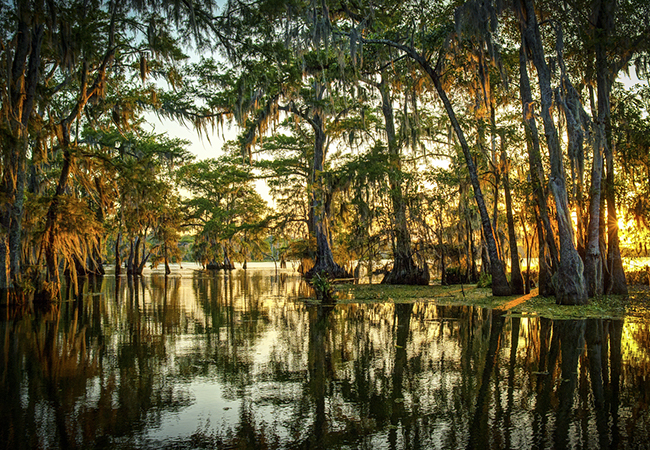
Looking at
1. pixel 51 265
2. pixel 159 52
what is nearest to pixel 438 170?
pixel 159 52

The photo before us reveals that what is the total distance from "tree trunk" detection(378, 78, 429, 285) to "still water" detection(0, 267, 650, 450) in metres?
11.8

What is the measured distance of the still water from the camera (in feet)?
13.0

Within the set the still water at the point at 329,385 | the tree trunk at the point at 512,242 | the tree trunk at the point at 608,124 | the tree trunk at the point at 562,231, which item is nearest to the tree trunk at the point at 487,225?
the tree trunk at the point at 512,242

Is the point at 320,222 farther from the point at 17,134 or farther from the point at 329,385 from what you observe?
the point at 329,385

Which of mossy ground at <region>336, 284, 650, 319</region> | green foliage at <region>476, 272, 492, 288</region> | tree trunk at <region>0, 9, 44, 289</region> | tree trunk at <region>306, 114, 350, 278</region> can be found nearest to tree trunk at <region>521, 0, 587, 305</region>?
mossy ground at <region>336, 284, 650, 319</region>

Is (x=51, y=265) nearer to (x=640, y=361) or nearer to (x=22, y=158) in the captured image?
(x=22, y=158)

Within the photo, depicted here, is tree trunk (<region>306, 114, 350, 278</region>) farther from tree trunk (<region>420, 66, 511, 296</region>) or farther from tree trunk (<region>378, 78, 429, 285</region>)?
tree trunk (<region>420, 66, 511, 296</region>)

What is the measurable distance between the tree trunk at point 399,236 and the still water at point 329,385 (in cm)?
1181

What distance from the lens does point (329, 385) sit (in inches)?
216

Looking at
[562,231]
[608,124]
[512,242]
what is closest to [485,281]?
[512,242]

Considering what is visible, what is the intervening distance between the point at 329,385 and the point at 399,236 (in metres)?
17.2

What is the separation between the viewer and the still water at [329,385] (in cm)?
395

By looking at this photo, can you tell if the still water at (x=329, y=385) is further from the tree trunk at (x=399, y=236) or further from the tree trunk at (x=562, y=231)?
the tree trunk at (x=399, y=236)

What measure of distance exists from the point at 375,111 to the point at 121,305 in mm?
19095
